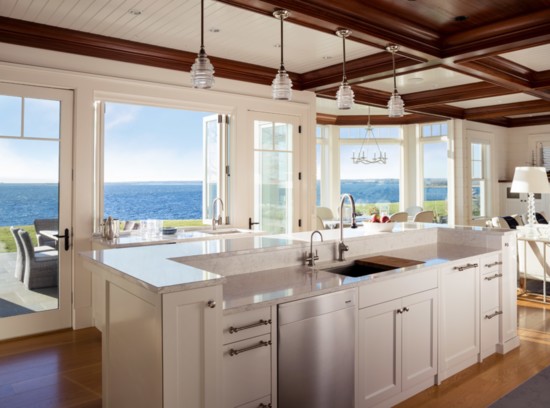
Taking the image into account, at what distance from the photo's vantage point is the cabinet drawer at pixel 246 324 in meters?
2.03

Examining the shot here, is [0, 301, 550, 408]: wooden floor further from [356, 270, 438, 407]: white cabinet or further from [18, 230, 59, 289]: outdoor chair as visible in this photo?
[18, 230, 59, 289]: outdoor chair

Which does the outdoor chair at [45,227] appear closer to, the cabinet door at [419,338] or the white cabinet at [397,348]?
the white cabinet at [397,348]

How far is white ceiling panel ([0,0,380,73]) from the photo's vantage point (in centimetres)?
366

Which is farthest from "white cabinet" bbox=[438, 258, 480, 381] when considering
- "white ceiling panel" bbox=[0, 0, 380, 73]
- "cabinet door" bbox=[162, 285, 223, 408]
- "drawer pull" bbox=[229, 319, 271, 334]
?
"white ceiling panel" bbox=[0, 0, 380, 73]

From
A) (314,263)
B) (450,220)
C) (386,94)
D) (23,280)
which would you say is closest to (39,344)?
(23,280)

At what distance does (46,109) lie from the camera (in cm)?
421

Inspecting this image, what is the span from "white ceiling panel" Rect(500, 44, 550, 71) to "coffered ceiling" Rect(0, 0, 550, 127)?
1 cm

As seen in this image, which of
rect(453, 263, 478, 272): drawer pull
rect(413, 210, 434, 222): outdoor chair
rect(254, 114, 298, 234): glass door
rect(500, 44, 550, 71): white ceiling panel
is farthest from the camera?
rect(413, 210, 434, 222): outdoor chair

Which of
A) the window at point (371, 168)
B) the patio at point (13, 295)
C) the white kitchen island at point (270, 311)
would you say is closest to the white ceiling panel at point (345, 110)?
the window at point (371, 168)

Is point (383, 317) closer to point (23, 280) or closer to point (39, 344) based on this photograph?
point (39, 344)

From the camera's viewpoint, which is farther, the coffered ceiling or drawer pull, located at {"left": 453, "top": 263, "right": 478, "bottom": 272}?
the coffered ceiling

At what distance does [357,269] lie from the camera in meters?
3.30

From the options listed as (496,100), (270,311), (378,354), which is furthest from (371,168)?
(270,311)

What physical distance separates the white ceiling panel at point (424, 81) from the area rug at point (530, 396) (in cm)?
529
